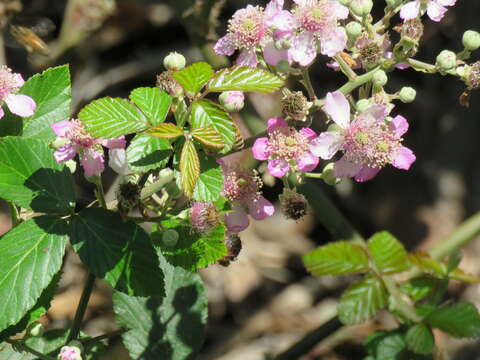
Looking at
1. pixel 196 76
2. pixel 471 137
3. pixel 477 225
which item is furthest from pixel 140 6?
pixel 196 76

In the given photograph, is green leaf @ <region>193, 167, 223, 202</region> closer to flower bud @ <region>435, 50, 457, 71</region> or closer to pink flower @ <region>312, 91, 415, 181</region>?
pink flower @ <region>312, 91, 415, 181</region>

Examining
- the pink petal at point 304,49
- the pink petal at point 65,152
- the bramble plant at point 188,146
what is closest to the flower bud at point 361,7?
the bramble plant at point 188,146

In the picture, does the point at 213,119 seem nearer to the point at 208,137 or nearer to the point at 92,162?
the point at 208,137

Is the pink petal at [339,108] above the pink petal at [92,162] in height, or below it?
below

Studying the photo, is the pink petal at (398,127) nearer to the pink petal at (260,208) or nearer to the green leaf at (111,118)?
the pink petal at (260,208)

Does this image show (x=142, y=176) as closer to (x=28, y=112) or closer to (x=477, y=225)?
(x=28, y=112)

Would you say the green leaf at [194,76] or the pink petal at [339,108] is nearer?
the green leaf at [194,76]
